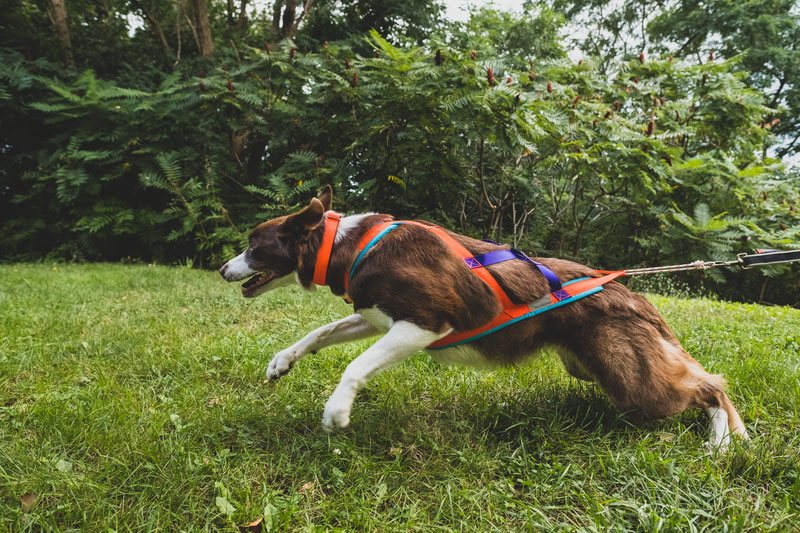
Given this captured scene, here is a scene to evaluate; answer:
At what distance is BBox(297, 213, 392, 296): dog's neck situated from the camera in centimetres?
231

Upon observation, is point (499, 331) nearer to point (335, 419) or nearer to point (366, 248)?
point (366, 248)

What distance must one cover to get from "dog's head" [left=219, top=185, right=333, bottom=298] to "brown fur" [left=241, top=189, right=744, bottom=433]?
0.04m

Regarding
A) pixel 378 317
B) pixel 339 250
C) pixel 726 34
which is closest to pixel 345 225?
pixel 339 250

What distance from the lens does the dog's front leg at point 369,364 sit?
6.56ft

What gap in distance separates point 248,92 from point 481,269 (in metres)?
6.67

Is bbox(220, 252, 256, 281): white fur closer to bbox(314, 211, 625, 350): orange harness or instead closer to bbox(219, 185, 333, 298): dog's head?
bbox(219, 185, 333, 298): dog's head

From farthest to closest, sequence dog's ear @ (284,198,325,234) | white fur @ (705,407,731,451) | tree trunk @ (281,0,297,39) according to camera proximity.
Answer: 1. tree trunk @ (281,0,297,39)
2. dog's ear @ (284,198,325,234)
3. white fur @ (705,407,731,451)

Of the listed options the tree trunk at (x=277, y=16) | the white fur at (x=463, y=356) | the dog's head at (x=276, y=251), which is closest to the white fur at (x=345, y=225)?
the dog's head at (x=276, y=251)

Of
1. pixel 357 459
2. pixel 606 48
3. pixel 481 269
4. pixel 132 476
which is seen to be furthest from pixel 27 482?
pixel 606 48

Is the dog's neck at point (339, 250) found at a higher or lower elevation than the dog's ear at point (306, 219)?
lower

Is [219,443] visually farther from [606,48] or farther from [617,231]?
[606,48]

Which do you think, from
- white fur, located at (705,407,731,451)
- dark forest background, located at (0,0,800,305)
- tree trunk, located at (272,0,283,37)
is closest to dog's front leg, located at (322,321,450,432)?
white fur, located at (705,407,731,451)

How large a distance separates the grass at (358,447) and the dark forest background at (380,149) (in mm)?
4023

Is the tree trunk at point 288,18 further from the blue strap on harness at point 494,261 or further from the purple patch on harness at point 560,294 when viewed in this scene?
the purple patch on harness at point 560,294
